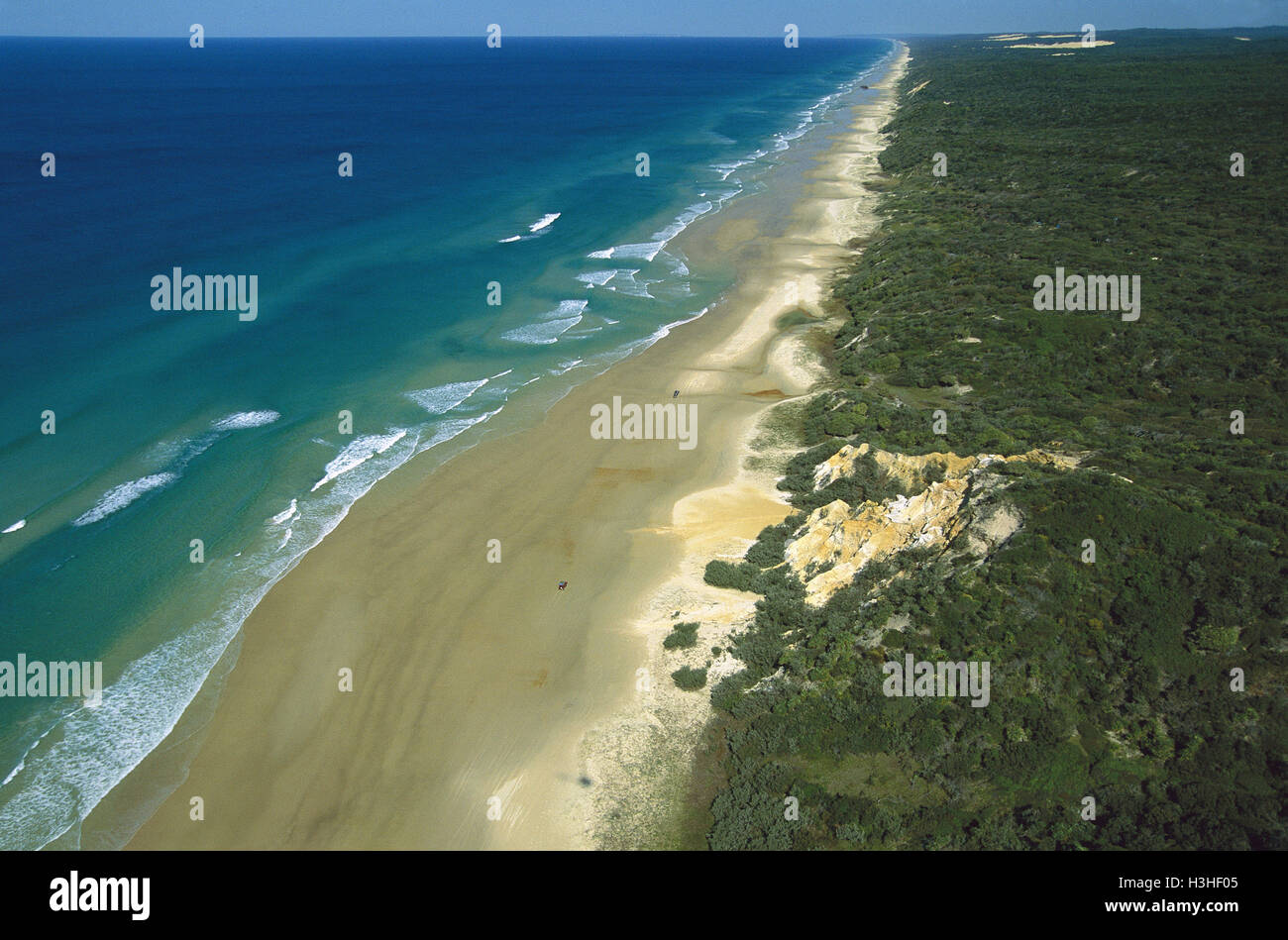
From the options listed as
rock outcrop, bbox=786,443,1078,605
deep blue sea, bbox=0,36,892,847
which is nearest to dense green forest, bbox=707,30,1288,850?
rock outcrop, bbox=786,443,1078,605

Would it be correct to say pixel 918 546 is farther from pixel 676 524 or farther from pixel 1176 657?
pixel 676 524

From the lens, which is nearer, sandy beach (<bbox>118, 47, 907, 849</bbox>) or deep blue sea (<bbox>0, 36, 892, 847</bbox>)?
sandy beach (<bbox>118, 47, 907, 849</bbox>)

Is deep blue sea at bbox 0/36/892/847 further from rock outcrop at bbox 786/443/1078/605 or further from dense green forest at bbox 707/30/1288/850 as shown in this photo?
rock outcrop at bbox 786/443/1078/605

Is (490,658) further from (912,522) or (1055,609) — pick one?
(1055,609)

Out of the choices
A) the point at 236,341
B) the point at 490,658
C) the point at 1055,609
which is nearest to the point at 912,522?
the point at 1055,609

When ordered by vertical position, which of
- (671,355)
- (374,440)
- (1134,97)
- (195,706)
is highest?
(1134,97)

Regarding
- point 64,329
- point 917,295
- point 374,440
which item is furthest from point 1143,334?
point 64,329
